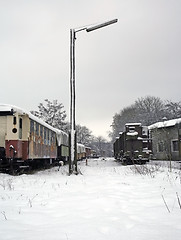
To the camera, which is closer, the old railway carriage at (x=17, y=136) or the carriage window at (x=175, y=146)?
the old railway carriage at (x=17, y=136)

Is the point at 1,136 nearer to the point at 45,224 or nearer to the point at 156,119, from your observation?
the point at 45,224

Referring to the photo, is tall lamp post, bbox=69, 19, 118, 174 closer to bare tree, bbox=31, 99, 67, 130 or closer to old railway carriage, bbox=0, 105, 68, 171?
old railway carriage, bbox=0, 105, 68, 171

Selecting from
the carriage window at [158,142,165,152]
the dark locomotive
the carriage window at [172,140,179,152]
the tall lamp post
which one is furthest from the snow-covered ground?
the carriage window at [158,142,165,152]

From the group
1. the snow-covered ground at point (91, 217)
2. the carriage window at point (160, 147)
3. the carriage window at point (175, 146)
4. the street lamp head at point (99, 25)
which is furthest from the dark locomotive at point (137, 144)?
the snow-covered ground at point (91, 217)

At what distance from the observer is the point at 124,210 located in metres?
3.74

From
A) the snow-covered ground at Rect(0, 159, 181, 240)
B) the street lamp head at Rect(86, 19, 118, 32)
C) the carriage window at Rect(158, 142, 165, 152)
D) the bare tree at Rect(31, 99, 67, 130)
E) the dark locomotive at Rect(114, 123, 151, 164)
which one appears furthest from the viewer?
the bare tree at Rect(31, 99, 67, 130)

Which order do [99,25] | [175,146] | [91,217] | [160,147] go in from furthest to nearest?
1. [160,147]
2. [175,146]
3. [99,25]
4. [91,217]

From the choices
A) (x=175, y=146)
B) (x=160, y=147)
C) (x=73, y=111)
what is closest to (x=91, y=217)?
(x=73, y=111)

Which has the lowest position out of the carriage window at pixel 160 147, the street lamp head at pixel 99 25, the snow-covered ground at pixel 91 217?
the snow-covered ground at pixel 91 217

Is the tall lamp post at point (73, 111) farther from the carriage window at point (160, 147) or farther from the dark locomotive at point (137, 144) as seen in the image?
the carriage window at point (160, 147)

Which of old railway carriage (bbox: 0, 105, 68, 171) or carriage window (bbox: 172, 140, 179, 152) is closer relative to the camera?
old railway carriage (bbox: 0, 105, 68, 171)

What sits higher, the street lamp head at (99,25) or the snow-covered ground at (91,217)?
the street lamp head at (99,25)

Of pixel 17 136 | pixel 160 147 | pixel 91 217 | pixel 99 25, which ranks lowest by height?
pixel 91 217

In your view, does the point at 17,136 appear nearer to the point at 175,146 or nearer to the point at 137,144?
the point at 137,144
